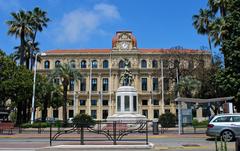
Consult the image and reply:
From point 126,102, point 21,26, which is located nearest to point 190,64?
point 126,102

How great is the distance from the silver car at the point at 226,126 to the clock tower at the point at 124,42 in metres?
69.5

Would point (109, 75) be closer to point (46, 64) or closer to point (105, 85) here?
point (105, 85)

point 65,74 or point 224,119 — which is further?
point 65,74

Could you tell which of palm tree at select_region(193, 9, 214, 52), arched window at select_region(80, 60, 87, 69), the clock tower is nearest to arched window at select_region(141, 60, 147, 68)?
the clock tower

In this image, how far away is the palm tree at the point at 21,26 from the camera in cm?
5266

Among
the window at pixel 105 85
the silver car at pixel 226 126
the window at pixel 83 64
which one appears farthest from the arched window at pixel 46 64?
the silver car at pixel 226 126

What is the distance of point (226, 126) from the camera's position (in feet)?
70.3

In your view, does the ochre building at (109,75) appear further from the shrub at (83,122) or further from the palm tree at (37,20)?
the shrub at (83,122)

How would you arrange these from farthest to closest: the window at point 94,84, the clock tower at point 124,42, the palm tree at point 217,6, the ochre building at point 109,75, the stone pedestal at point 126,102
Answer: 1. the window at point 94,84
2. the ochre building at point 109,75
3. the clock tower at point 124,42
4. the stone pedestal at point 126,102
5. the palm tree at point 217,6

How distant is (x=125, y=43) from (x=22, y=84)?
146 feet

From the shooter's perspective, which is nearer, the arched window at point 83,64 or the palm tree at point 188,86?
the palm tree at point 188,86

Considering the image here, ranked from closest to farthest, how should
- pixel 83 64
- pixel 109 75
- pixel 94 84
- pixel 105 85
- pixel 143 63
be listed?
pixel 143 63 < pixel 83 64 < pixel 109 75 < pixel 105 85 < pixel 94 84

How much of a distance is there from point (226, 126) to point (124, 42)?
70.3 meters

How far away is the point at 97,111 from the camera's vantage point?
9506 cm
